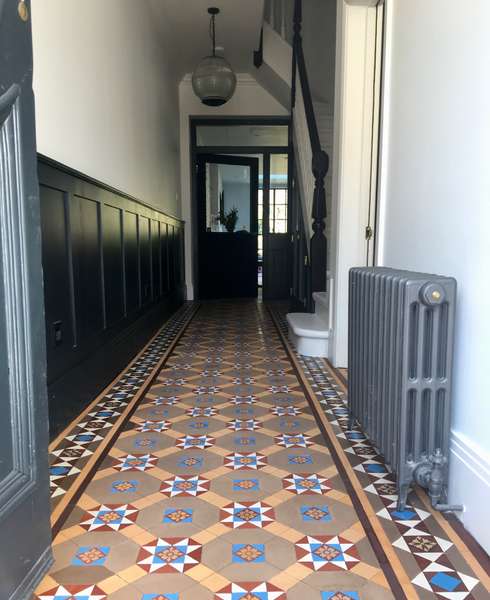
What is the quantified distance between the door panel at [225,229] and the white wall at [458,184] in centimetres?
609

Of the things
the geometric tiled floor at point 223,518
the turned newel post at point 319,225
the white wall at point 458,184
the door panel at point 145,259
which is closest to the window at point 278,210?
the turned newel post at point 319,225

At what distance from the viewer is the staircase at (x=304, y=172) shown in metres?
4.32

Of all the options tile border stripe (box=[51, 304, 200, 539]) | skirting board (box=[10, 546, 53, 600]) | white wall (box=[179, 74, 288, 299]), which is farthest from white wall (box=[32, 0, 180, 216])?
skirting board (box=[10, 546, 53, 600])

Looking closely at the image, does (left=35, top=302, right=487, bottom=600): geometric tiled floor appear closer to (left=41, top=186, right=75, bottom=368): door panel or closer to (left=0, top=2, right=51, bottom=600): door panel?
(left=0, top=2, right=51, bottom=600): door panel

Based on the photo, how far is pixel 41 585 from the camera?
54.2 inches

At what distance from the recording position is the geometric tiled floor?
137cm

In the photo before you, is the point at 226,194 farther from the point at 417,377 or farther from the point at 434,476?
the point at 434,476

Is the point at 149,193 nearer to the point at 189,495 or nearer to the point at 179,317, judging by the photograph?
the point at 179,317

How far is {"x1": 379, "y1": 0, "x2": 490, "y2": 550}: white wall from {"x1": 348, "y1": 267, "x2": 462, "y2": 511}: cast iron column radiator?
7 cm

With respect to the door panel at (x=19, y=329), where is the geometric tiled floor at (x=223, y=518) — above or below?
below

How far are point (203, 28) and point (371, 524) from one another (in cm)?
618

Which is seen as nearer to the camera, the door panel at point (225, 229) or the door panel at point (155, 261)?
the door panel at point (155, 261)

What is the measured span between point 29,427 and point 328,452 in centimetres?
142

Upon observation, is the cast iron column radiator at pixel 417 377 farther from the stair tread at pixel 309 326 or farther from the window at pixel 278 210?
the window at pixel 278 210
